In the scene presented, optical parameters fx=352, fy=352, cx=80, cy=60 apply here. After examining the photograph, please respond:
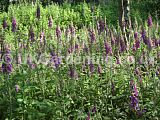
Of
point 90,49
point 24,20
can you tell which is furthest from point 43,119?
point 24,20

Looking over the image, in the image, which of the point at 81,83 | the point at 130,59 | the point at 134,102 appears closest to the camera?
the point at 134,102

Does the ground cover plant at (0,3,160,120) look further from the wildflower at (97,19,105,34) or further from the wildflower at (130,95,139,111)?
the wildflower at (97,19,105,34)

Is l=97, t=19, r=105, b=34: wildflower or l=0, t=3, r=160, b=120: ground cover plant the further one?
l=97, t=19, r=105, b=34: wildflower

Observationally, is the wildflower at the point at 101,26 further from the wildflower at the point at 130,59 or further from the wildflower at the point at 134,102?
the wildflower at the point at 134,102

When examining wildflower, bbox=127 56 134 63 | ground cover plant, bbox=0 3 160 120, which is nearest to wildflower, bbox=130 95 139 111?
ground cover plant, bbox=0 3 160 120

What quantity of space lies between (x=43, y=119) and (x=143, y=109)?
1.21 m

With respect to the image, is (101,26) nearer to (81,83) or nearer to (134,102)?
(81,83)

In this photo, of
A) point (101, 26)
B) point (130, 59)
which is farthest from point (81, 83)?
point (101, 26)

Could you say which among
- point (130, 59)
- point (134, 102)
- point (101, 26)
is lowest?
point (134, 102)

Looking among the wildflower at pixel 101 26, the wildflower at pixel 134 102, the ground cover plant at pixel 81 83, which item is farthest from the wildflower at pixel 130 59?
the wildflower at pixel 101 26

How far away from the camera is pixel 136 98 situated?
3893 millimetres

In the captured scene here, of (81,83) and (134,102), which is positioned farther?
(81,83)

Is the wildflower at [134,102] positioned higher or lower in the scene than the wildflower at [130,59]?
lower

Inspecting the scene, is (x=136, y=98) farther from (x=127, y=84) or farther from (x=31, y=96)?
(x=31, y=96)
